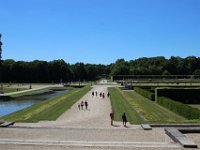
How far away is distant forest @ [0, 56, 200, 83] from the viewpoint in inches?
5359

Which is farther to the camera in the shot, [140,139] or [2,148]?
[140,139]

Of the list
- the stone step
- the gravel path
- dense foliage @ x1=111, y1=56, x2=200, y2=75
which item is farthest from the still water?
dense foliage @ x1=111, y1=56, x2=200, y2=75

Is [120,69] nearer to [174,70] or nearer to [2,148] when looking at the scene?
[174,70]

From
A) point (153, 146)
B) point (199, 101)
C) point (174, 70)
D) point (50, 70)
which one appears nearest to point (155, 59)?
point (174, 70)

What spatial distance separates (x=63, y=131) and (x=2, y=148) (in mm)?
5575

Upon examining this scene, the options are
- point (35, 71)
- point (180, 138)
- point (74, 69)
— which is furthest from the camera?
point (74, 69)

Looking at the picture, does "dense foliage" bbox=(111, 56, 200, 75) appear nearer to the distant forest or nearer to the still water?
the distant forest

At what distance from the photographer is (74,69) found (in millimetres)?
166125

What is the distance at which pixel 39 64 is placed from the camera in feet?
460

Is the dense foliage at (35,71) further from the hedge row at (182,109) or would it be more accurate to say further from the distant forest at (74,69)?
the hedge row at (182,109)

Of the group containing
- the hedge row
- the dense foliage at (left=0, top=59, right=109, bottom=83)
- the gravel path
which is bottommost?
the gravel path

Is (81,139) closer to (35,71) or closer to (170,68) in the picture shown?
(35,71)

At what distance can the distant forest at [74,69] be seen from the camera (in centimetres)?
13612

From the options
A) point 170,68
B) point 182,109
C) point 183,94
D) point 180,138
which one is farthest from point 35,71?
point 180,138
